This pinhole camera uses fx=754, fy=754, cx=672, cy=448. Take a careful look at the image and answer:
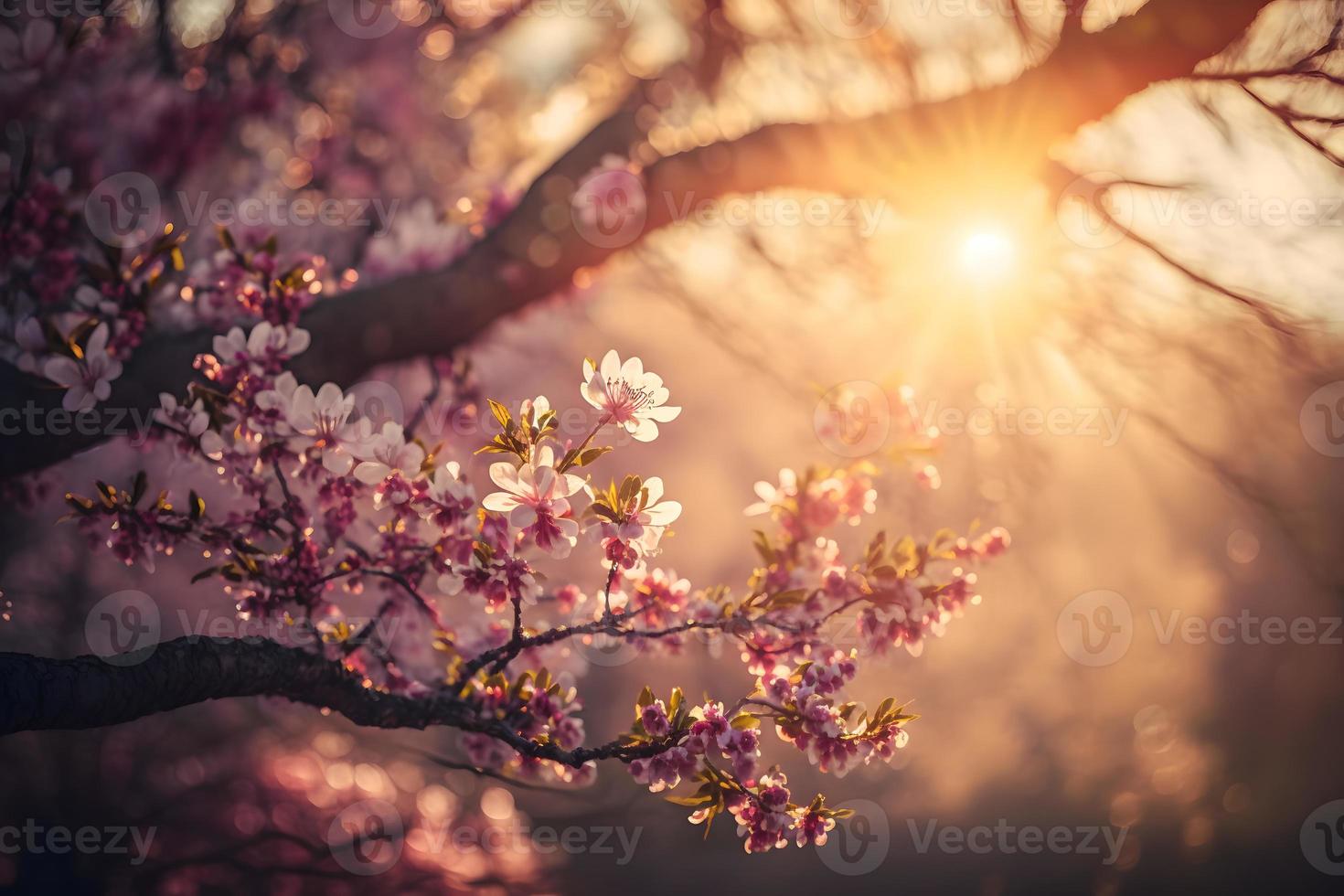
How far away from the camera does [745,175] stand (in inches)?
98.3

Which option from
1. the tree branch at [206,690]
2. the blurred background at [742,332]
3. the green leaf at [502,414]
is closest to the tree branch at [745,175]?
the blurred background at [742,332]

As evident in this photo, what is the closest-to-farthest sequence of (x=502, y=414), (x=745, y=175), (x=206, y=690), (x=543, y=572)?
(x=502, y=414) → (x=206, y=690) → (x=543, y=572) → (x=745, y=175)

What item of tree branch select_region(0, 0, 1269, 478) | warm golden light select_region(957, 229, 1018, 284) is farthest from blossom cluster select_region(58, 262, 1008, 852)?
warm golden light select_region(957, 229, 1018, 284)

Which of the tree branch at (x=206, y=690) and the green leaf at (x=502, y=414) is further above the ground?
the green leaf at (x=502, y=414)

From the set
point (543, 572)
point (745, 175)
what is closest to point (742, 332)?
point (745, 175)

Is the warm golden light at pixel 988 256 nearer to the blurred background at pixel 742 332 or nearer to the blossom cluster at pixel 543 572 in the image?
the blurred background at pixel 742 332

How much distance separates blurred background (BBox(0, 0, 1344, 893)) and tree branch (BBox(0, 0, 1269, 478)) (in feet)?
0.08

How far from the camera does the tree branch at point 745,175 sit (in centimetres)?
202

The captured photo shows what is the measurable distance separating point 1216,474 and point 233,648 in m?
2.41

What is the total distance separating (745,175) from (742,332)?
0.82 m

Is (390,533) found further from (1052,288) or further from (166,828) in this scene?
(166,828)

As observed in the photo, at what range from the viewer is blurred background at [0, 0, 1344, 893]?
2.19 m

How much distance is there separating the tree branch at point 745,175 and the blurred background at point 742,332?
0.02 m

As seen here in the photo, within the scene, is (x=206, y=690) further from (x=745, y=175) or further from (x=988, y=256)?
(x=988, y=256)
